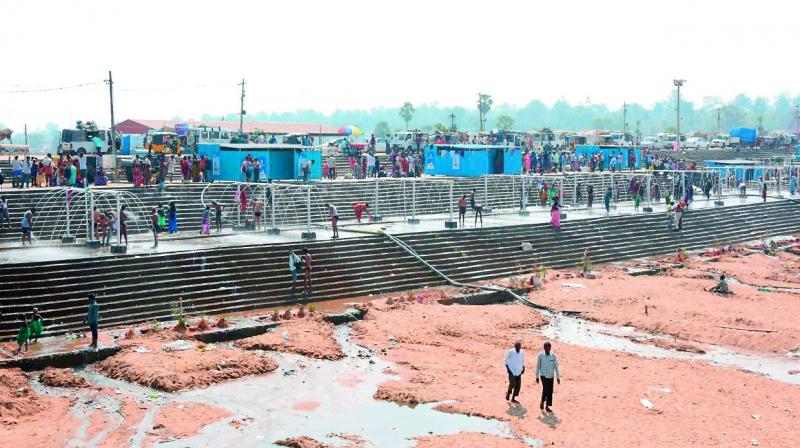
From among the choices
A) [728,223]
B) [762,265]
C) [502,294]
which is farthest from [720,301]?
[728,223]

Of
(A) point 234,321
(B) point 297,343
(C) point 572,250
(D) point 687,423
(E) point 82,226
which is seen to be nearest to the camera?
(D) point 687,423

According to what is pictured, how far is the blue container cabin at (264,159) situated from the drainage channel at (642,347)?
1858 cm

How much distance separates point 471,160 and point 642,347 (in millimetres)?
26988

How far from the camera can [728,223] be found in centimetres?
4544

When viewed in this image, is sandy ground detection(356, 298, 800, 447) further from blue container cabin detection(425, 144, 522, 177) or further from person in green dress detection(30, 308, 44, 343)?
blue container cabin detection(425, 144, 522, 177)

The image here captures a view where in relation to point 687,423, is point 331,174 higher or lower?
higher

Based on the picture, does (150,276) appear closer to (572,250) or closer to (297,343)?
(297,343)

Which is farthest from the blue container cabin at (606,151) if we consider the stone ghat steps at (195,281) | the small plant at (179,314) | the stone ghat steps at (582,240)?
the small plant at (179,314)

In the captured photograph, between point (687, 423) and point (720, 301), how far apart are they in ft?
39.5

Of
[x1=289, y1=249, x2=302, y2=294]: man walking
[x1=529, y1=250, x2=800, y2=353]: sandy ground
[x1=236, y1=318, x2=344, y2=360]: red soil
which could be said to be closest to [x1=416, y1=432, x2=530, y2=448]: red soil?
[x1=236, y1=318, x2=344, y2=360]: red soil

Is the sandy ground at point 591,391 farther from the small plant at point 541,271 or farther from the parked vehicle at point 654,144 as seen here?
the parked vehicle at point 654,144

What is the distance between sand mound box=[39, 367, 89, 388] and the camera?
61.1 ft

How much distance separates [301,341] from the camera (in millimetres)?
21891

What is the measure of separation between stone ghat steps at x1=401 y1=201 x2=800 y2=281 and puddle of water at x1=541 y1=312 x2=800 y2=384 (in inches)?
230
